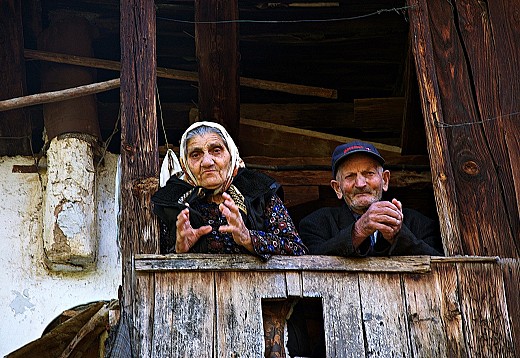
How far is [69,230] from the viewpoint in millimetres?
6316

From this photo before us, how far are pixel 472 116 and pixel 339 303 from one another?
4.45 feet

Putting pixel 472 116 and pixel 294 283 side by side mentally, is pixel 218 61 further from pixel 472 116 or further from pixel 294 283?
pixel 294 283

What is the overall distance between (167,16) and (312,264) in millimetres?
2830

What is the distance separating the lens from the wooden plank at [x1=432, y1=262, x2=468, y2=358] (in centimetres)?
422

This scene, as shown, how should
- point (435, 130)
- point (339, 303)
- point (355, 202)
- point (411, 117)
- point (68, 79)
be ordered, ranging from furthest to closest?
point (68, 79), point (411, 117), point (355, 202), point (435, 130), point (339, 303)

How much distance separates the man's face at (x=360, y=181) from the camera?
4902mm

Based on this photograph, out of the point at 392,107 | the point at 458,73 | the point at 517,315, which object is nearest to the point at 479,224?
the point at 517,315

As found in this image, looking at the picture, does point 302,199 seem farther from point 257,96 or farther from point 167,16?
point 167,16

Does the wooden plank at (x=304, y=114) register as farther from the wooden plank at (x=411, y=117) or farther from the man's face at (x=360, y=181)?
the man's face at (x=360, y=181)

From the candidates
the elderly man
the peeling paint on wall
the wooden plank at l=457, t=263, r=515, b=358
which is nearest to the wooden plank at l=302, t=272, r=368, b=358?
the elderly man

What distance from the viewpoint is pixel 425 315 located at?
169 inches

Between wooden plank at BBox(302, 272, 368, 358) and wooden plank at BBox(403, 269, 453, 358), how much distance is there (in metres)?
0.23

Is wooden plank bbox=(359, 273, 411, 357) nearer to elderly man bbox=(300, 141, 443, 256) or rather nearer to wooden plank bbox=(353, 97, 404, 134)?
elderly man bbox=(300, 141, 443, 256)

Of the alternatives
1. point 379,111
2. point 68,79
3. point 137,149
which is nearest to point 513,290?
point 137,149
